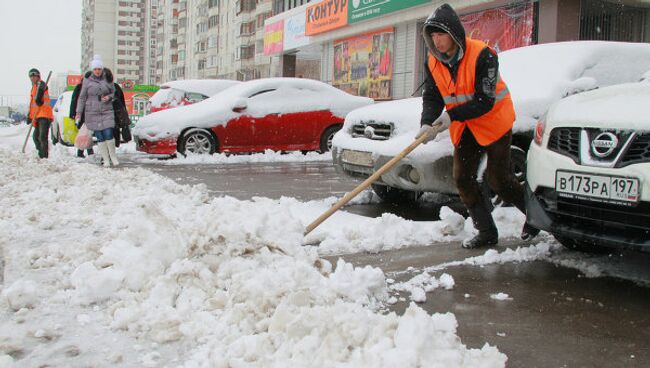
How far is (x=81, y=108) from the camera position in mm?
10531

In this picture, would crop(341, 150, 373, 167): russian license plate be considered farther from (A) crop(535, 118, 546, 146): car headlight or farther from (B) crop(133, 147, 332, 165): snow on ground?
(B) crop(133, 147, 332, 165): snow on ground

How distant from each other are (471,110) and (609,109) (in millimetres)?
852

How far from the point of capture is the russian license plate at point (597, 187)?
3.28m

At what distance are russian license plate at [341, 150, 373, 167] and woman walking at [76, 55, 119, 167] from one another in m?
5.64

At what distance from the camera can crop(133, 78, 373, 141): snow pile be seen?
11617 mm

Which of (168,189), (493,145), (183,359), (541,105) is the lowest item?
(183,359)

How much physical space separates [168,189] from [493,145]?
3.74 metres

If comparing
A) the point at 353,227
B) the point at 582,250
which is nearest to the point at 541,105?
the point at 582,250

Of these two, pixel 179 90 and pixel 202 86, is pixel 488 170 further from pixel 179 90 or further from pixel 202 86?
pixel 179 90

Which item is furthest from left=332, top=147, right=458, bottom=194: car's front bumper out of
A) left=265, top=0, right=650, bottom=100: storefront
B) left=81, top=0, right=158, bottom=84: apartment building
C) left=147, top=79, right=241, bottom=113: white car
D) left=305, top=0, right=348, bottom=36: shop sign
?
left=81, top=0, right=158, bottom=84: apartment building

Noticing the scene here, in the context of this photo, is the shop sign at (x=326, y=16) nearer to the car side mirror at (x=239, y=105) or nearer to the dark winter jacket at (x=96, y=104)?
the car side mirror at (x=239, y=105)

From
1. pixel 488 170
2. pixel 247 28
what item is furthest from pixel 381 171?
pixel 247 28

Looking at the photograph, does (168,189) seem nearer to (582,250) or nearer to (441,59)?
(441,59)

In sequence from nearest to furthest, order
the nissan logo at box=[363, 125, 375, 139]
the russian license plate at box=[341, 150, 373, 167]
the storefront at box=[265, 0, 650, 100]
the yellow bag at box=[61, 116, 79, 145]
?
1. the russian license plate at box=[341, 150, 373, 167]
2. the nissan logo at box=[363, 125, 375, 139]
3. the yellow bag at box=[61, 116, 79, 145]
4. the storefront at box=[265, 0, 650, 100]
